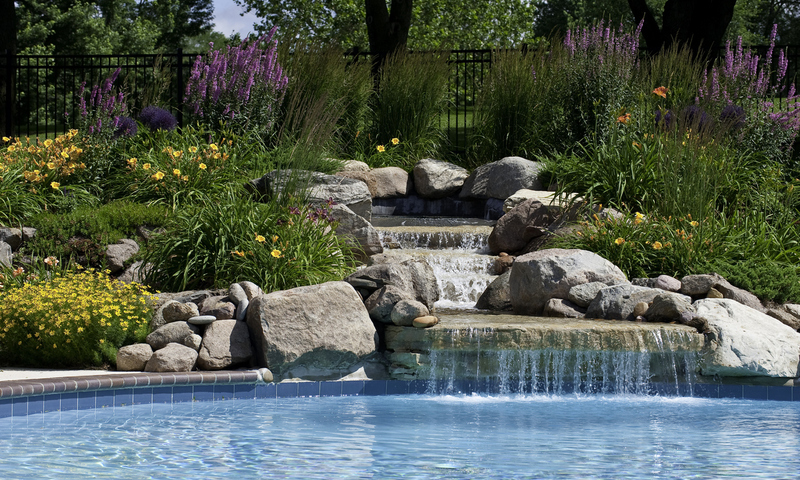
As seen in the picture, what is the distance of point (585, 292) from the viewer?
6.62 meters

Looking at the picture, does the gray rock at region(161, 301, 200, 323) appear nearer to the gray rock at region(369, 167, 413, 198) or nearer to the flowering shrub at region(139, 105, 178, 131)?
the flowering shrub at region(139, 105, 178, 131)

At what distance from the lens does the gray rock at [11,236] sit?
7.57 meters

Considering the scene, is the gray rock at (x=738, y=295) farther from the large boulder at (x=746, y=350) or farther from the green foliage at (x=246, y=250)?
the green foliage at (x=246, y=250)

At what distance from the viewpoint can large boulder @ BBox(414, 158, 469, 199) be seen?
10.4 meters

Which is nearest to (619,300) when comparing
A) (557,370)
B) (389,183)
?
(557,370)

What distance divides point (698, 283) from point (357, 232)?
9.82 ft

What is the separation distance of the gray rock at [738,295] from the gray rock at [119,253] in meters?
5.01

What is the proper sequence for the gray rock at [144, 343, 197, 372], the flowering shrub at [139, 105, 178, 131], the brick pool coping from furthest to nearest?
1. the flowering shrub at [139, 105, 178, 131]
2. the gray rock at [144, 343, 197, 372]
3. the brick pool coping

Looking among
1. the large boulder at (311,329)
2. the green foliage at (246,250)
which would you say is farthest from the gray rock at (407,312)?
the green foliage at (246,250)

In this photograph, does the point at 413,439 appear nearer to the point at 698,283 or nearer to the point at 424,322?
the point at 424,322

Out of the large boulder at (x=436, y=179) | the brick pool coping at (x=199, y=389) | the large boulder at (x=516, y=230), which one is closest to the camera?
the brick pool coping at (x=199, y=389)

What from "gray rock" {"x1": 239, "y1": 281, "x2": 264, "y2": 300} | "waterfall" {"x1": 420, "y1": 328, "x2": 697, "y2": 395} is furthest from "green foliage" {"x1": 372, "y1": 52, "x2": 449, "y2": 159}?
"waterfall" {"x1": 420, "y1": 328, "x2": 697, "y2": 395}

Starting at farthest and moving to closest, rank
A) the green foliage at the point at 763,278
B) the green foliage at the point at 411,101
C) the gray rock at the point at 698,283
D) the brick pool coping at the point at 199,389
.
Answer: the green foliage at the point at 411,101
the green foliage at the point at 763,278
the gray rock at the point at 698,283
the brick pool coping at the point at 199,389

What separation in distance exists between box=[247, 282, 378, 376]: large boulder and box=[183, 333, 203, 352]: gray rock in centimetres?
37
